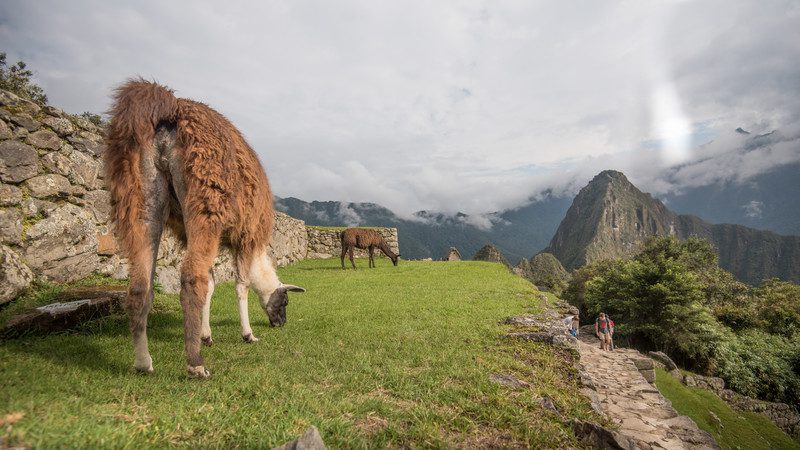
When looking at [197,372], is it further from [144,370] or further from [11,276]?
[11,276]

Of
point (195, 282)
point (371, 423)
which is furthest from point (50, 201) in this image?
point (371, 423)

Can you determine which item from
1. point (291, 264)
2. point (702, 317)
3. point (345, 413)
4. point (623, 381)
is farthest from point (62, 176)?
point (702, 317)

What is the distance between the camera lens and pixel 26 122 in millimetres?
7176

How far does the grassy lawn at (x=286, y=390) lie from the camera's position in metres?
2.58

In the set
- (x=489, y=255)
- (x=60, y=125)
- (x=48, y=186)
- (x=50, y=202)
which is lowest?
(x=489, y=255)

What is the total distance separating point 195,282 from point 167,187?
3.77 feet

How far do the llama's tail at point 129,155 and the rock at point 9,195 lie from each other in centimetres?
472

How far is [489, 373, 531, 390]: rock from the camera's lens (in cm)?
448

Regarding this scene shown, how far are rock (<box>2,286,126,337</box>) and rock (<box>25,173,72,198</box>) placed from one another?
255 centimetres

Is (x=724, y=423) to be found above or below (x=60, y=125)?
below

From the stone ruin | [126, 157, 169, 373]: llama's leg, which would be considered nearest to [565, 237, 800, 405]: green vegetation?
the stone ruin

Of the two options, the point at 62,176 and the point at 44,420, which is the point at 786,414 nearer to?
the point at 44,420

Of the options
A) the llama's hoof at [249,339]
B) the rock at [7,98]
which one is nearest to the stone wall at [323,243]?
the rock at [7,98]

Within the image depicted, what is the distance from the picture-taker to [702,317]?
26250 mm
